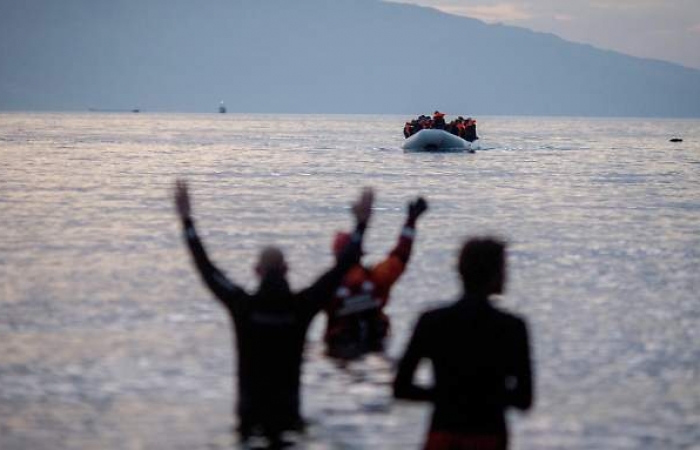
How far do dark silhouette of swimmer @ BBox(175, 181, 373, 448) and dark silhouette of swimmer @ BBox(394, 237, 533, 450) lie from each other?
2454 mm

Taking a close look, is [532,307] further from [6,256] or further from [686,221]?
[686,221]

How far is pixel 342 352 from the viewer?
15695 millimetres

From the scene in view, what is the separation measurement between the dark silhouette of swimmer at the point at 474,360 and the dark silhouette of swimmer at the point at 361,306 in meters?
4.90

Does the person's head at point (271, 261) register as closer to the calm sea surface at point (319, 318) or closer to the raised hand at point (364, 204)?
the raised hand at point (364, 204)

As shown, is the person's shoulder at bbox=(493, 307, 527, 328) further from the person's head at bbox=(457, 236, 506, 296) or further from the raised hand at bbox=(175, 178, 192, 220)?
the raised hand at bbox=(175, 178, 192, 220)

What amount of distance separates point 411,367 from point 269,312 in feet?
10.1

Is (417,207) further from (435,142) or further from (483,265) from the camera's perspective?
(435,142)

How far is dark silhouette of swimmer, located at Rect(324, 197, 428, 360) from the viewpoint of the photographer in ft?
42.3

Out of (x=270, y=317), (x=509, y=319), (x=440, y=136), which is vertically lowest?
(x=440, y=136)

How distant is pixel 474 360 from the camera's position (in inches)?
280

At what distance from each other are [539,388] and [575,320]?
4682 mm

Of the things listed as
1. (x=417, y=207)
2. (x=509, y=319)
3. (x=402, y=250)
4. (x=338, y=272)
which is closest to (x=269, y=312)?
(x=338, y=272)

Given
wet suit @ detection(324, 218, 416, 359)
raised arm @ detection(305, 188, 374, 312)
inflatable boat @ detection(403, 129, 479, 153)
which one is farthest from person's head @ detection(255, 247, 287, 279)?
inflatable boat @ detection(403, 129, 479, 153)

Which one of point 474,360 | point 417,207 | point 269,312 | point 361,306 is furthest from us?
point 361,306
